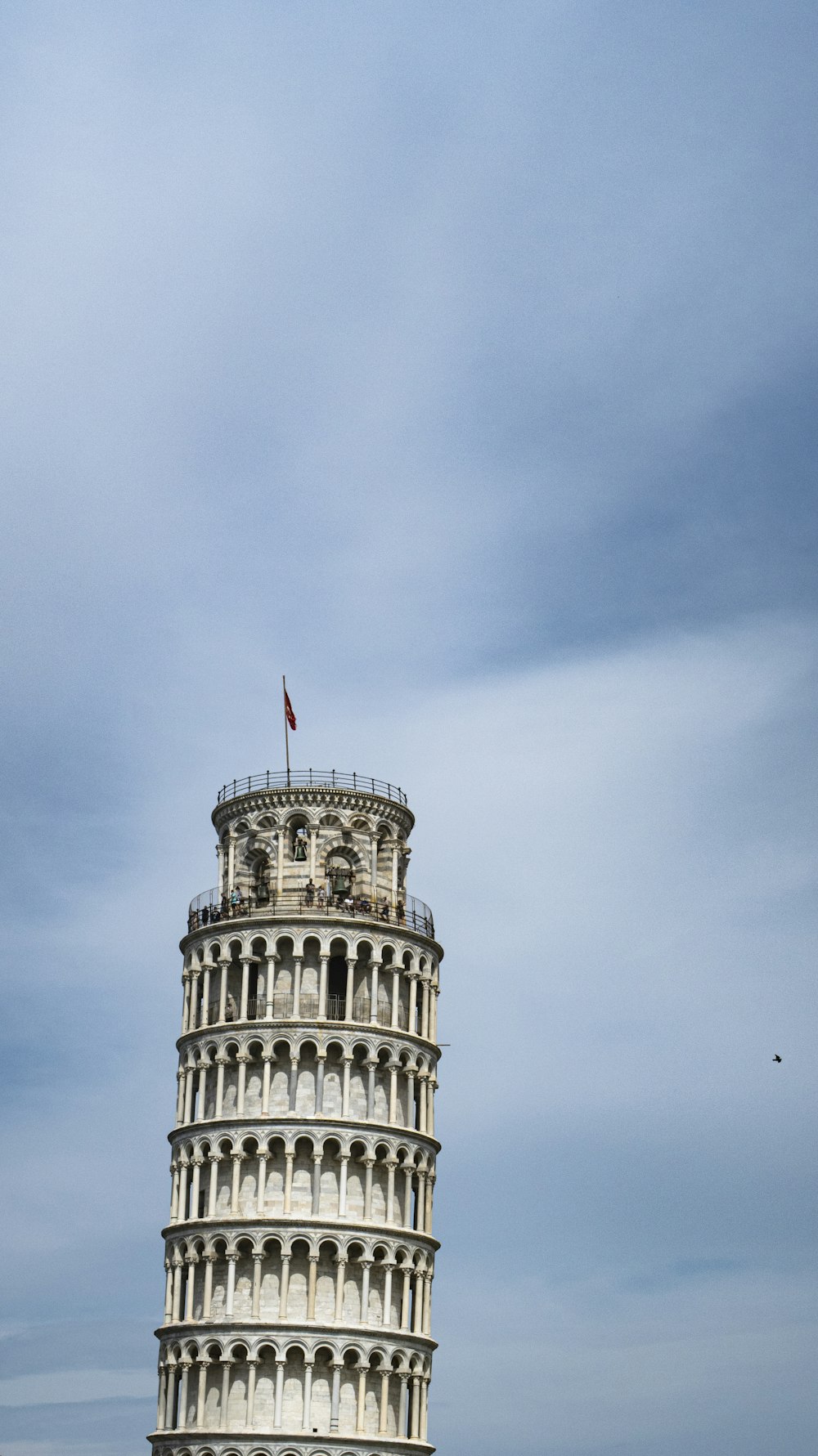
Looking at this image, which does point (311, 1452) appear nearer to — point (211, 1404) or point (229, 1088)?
point (211, 1404)

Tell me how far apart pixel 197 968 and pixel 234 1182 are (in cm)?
1307

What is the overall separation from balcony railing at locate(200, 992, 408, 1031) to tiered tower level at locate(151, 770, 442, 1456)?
0.12 metres

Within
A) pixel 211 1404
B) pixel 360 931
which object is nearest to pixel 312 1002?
pixel 360 931

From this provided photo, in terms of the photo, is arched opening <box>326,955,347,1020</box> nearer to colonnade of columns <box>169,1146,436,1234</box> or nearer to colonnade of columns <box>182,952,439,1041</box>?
colonnade of columns <box>182,952,439,1041</box>

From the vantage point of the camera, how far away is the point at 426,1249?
4365 inches

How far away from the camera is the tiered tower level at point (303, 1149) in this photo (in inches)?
4085

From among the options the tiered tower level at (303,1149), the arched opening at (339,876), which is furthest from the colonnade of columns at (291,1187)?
the arched opening at (339,876)

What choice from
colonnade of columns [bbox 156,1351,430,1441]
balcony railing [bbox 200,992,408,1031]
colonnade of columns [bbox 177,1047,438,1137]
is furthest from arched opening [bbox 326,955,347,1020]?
colonnade of columns [bbox 156,1351,430,1441]

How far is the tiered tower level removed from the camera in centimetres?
10375

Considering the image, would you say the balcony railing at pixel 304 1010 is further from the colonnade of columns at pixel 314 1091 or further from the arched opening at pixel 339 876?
the arched opening at pixel 339 876

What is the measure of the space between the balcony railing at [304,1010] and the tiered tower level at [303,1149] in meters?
0.12

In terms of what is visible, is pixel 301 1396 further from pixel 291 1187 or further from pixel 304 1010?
pixel 304 1010

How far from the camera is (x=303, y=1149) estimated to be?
10788 cm

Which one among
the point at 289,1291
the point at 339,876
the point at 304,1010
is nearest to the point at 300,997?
the point at 304,1010
